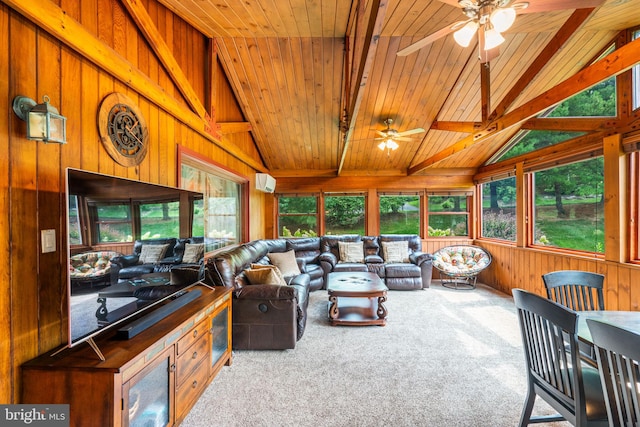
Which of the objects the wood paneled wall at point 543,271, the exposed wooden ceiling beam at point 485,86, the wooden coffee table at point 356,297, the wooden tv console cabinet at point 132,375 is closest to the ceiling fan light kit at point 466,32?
the exposed wooden ceiling beam at point 485,86

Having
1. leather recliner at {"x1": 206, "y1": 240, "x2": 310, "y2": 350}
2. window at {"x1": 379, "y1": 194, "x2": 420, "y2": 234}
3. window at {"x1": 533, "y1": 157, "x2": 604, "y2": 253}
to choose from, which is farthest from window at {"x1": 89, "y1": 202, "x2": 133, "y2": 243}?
window at {"x1": 379, "y1": 194, "x2": 420, "y2": 234}

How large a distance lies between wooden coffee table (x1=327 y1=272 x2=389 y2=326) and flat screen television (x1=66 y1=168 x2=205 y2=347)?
2051 mm

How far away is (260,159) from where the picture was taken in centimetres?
568

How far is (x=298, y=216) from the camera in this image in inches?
251

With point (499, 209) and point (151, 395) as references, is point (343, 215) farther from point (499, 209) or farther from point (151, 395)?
point (151, 395)

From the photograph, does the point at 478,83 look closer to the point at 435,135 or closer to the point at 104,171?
the point at 435,135

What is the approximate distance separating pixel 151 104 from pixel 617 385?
329 centimetres

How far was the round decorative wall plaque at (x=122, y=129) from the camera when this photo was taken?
5.68 feet

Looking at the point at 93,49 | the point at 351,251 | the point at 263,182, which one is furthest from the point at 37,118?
the point at 351,251

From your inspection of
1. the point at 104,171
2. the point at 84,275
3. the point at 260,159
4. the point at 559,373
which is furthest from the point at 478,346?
the point at 260,159

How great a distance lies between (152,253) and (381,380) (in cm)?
204

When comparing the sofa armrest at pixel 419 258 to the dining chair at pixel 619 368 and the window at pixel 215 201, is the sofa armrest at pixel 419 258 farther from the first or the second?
the dining chair at pixel 619 368

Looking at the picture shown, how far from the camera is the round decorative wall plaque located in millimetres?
1731

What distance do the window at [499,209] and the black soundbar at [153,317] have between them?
548cm
